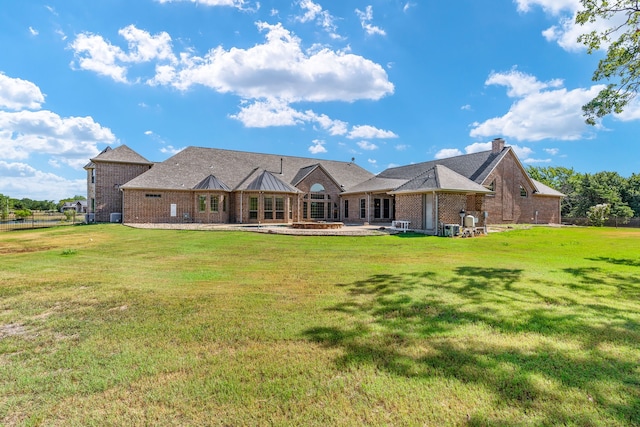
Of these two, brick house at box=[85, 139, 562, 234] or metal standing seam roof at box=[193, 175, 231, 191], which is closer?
brick house at box=[85, 139, 562, 234]

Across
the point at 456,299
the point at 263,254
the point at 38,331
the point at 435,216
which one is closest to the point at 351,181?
the point at 435,216

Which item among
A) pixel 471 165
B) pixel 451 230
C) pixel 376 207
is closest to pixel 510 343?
pixel 451 230

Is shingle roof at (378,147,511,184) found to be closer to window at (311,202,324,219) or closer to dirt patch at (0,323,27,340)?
window at (311,202,324,219)

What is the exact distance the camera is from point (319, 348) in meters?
3.75

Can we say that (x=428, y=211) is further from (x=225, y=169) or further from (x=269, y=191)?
(x=225, y=169)

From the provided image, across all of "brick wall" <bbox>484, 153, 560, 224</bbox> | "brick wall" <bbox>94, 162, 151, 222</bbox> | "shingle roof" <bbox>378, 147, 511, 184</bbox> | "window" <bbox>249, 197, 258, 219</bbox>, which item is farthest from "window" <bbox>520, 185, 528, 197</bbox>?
"brick wall" <bbox>94, 162, 151, 222</bbox>

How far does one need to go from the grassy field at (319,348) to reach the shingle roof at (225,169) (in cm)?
1964

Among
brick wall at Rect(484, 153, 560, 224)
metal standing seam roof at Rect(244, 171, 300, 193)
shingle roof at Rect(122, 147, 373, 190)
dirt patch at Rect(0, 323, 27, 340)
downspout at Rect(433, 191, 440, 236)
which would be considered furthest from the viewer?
brick wall at Rect(484, 153, 560, 224)

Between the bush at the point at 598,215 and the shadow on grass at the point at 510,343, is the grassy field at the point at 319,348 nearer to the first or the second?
the shadow on grass at the point at 510,343

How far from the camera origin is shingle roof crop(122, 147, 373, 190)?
87.6 feet

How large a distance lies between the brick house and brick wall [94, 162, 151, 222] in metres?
0.07

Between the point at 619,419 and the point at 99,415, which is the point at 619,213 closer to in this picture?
the point at 619,419

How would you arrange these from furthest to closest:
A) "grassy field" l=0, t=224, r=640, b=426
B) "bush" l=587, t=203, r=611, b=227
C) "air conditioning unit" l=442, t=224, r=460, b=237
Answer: "bush" l=587, t=203, r=611, b=227 < "air conditioning unit" l=442, t=224, r=460, b=237 < "grassy field" l=0, t=224, r=640, b=426

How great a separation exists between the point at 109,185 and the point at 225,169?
10167 mm
